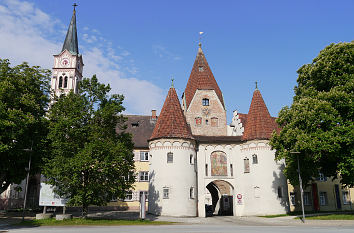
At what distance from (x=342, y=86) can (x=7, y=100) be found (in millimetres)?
29041

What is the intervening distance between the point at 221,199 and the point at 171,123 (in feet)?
43.7

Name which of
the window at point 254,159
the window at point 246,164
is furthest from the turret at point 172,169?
the window at point 254,159

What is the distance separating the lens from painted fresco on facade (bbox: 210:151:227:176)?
121 ft

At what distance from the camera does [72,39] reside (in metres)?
69.7

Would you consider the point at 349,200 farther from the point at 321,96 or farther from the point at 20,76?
the point at 20,76

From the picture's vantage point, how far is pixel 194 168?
3575 cm

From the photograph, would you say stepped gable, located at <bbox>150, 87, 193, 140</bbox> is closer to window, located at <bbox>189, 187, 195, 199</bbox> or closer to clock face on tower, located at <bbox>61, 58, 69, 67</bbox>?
window, located at <bbox>189, 187, 195, 199</bbox>

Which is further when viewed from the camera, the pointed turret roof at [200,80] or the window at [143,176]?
the pointed turret roof at [200,80]

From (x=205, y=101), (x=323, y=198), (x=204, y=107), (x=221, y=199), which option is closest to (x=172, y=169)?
(x=221, y=199)

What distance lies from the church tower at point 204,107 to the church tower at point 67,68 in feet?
96.7

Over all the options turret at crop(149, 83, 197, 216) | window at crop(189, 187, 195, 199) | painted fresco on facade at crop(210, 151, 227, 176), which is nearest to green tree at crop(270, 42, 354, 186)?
painted fresco on facade at crop(210, 151, 227, 176)

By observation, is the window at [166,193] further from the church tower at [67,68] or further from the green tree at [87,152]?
the church tower at [67,68]

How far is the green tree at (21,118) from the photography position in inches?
1024

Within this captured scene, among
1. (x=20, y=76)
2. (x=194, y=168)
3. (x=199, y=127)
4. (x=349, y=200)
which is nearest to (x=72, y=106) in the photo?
(x=20, y=76)
